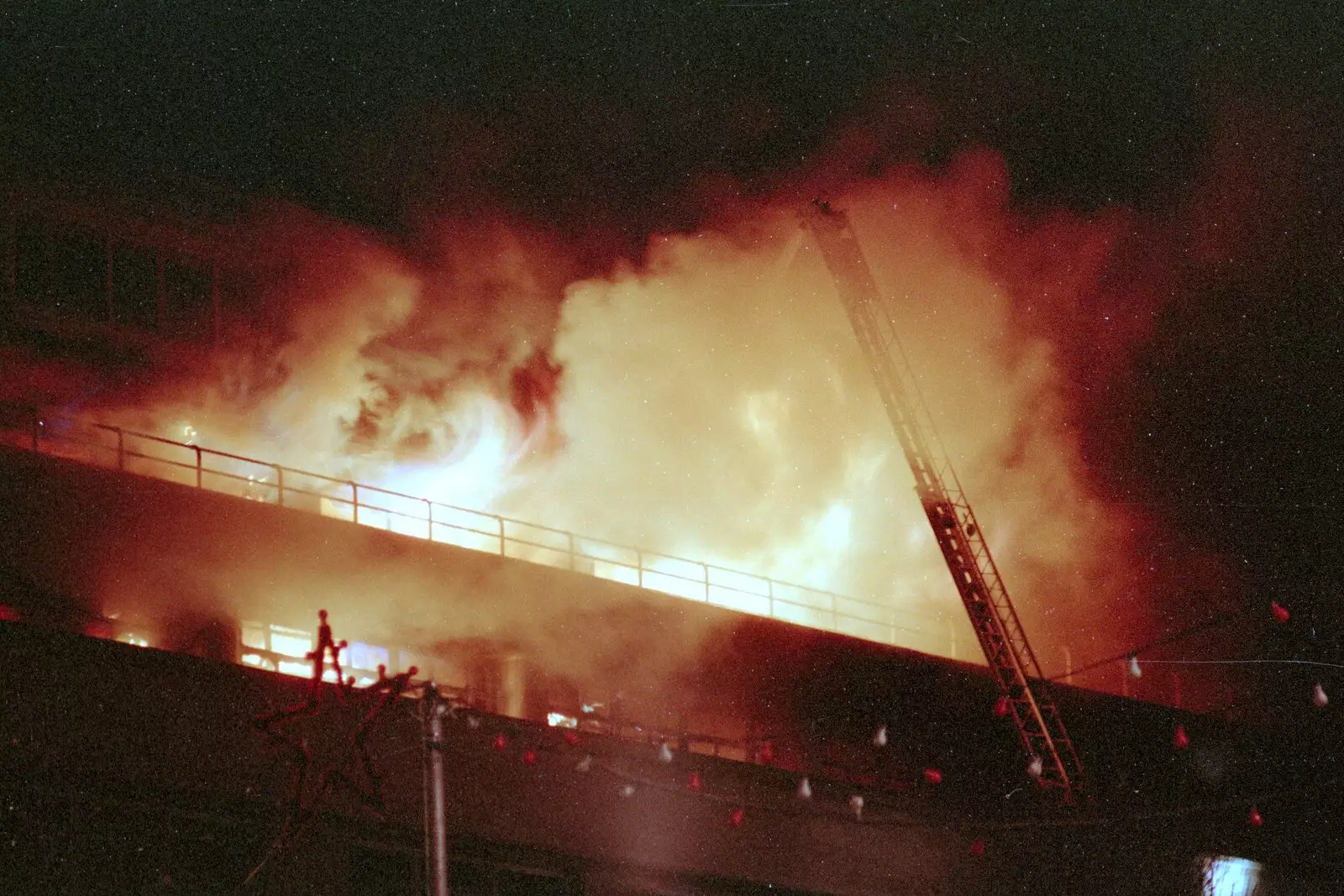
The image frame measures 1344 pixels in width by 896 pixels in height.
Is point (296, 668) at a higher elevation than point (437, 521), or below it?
below

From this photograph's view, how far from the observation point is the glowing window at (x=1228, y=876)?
34062mm

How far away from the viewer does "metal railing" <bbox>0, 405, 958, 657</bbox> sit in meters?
28.7

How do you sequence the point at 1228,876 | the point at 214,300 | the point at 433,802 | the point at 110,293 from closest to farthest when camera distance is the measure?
the point at 433,802
the point at 110,293
the point at 214,300
the point at 1228,876

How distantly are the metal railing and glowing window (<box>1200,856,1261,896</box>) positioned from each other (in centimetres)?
934

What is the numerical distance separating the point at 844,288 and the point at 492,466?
34.2 feet

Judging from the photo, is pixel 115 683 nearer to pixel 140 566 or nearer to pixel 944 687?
pixel 140 566

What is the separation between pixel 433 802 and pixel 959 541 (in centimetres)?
2824

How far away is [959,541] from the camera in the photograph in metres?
39.5

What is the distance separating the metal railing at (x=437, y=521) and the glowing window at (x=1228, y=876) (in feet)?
30.6

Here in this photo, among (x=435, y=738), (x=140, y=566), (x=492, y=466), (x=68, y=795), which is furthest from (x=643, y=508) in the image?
(x=435, y=738)

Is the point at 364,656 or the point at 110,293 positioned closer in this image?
the point at 364,656

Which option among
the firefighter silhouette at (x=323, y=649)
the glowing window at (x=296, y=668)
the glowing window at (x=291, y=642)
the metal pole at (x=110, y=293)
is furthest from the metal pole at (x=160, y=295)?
the firefighter silhouette at (x=323, y=649)

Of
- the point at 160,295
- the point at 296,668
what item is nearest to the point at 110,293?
the point at 160,295

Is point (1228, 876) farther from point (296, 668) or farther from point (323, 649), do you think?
point (323, 649)
